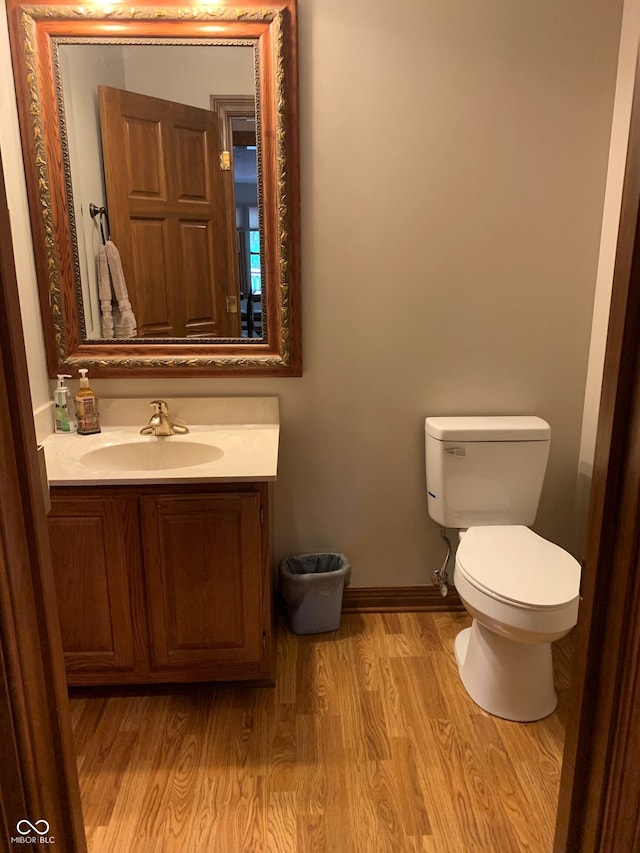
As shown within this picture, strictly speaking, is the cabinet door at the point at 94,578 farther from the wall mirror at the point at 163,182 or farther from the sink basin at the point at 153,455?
the wall mirror at the point at 163,182

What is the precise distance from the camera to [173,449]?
6.88 ft

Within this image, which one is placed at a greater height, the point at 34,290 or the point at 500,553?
the point at 34,290

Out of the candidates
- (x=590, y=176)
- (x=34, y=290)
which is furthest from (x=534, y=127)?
(x=34, y=290)

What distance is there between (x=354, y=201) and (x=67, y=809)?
1.87 metres

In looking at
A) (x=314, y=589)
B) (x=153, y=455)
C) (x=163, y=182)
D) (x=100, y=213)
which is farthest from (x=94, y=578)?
(x=163, y=182)

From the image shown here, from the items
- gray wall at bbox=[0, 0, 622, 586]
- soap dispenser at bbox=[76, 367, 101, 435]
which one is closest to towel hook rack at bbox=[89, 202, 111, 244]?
gray wall at bbox=[0, 0, 622, 586]

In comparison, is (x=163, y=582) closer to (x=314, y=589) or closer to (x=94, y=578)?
(x=94, y=578)

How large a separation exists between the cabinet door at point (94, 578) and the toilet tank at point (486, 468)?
107 centimetres

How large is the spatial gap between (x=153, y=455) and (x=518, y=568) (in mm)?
1260

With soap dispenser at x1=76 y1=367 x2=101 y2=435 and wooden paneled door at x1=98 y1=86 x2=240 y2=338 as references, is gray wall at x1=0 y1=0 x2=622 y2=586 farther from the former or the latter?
wooden paneled door at x1=98 y1=86 x2=240 y2=338

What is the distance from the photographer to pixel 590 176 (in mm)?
2104

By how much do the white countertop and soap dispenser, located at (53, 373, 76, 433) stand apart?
39 mm

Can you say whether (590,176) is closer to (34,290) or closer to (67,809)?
(34,290)

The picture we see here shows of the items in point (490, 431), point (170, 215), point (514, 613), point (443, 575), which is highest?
point (170, 215)
